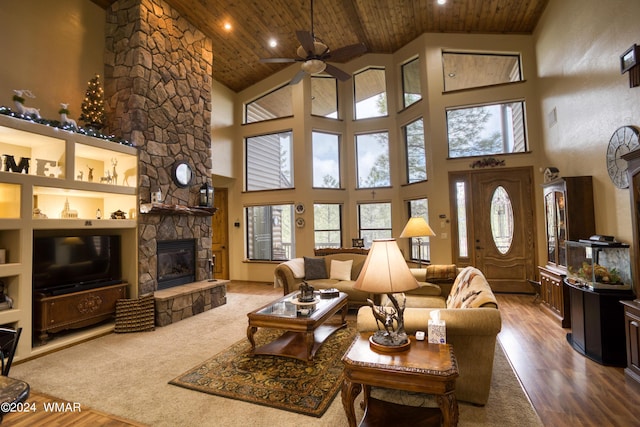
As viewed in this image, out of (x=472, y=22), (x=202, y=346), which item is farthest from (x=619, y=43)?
(x=202, y=346)

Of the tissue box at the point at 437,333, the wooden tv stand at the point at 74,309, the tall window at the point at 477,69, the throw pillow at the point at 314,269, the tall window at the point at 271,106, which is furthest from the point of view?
the tall window at the point at 271,106

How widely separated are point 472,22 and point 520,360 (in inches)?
241

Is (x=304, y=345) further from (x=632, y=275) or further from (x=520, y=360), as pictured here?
(x=632, y=275)

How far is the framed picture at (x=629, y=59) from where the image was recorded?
293cm

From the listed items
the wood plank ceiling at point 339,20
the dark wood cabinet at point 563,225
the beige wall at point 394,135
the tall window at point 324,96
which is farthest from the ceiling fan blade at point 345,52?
the tall window at point 324,96

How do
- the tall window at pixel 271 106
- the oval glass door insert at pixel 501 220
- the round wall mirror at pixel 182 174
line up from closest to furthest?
the round wall mirror at pixel 182 174 → the oval glass door insert at pixel 501 220 → the tall window at pixel 271 106

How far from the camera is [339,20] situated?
6188 millimetres

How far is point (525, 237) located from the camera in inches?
238

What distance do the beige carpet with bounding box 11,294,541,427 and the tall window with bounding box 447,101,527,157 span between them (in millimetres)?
4288

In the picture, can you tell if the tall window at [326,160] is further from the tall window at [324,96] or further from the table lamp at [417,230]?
the table lamp at [417,230]

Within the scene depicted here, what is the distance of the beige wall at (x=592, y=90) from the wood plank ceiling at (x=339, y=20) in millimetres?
807

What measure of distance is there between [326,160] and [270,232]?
7.52 ft

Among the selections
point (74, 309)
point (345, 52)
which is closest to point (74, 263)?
point (74, 309)

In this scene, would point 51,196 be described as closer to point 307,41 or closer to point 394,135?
point 307,41
